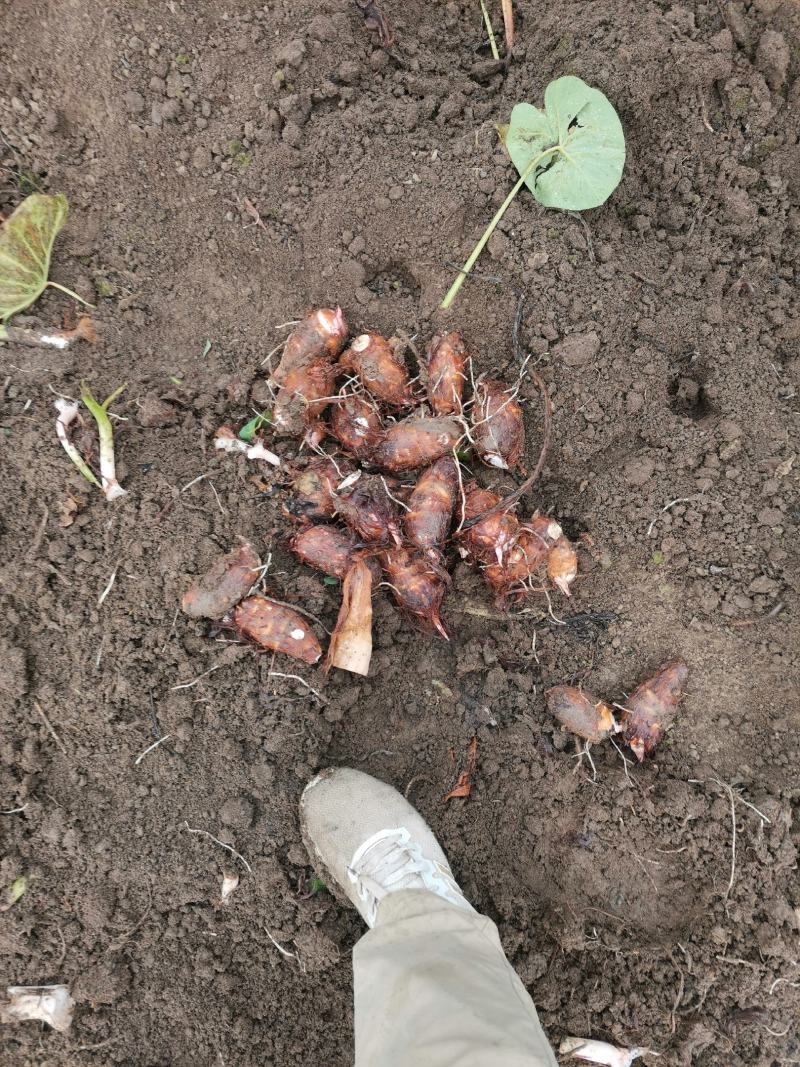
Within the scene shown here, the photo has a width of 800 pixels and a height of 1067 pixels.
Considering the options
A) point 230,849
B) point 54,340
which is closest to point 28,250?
point 54,340

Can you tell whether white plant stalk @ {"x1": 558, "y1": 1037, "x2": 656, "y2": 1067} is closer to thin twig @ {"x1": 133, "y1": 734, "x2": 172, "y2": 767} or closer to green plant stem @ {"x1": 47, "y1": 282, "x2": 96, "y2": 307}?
thin twig @ {"x1": 133, "y1": 734, "x2": 172, "y2": 767}

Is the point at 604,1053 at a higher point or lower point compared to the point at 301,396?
lower

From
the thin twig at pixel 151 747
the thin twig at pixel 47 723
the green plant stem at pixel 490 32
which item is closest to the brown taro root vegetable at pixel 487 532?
the thin twig at pixel 151 747

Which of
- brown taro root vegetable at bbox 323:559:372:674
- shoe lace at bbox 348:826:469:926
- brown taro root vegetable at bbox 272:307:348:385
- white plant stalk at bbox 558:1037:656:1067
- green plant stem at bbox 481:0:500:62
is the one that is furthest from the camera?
green plant stem at bbox 481:0:500:62

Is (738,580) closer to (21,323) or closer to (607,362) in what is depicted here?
(607,362)

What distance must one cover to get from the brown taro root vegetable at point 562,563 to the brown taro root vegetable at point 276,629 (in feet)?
2.59

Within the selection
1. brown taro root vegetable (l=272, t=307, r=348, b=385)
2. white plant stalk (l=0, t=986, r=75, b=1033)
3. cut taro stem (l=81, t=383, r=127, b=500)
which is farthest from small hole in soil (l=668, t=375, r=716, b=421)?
white plant stalk (l=0, t=986, r=75, b=1033)

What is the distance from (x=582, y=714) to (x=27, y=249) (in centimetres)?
230

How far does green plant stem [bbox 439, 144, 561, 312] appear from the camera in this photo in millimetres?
2111

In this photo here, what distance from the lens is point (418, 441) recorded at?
6.85 ft

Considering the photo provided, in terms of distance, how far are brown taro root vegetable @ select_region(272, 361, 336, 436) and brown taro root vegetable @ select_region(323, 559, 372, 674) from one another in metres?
0.53

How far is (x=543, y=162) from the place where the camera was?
84.1 inches

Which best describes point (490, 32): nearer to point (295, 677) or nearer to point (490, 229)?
point (490, 229)

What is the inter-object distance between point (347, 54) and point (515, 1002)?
9.25 ft
